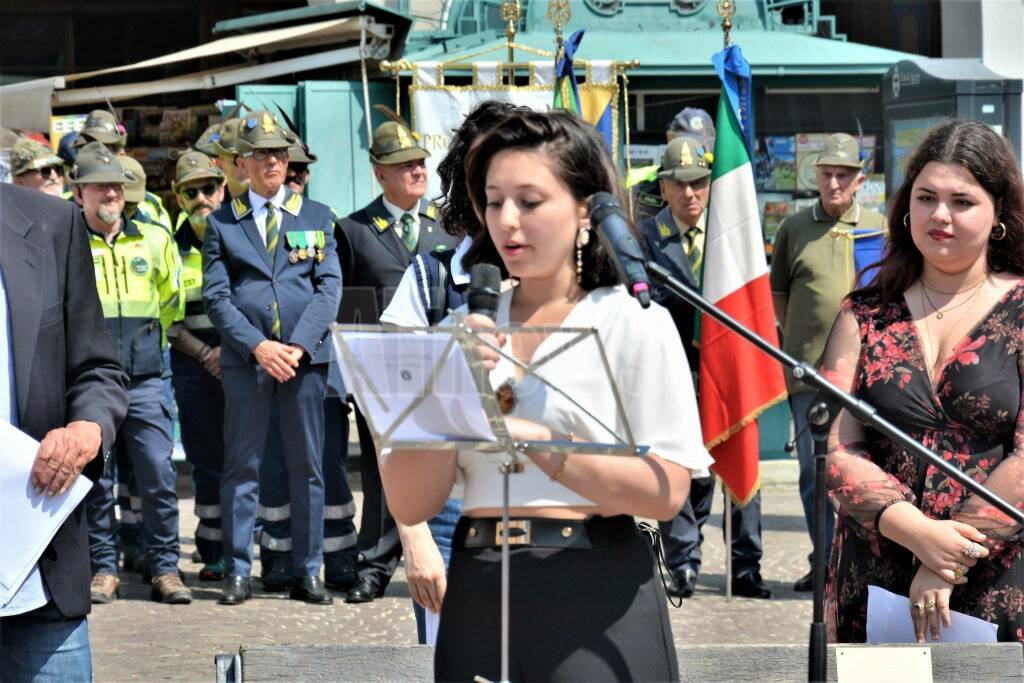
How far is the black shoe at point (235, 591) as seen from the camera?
7723mm

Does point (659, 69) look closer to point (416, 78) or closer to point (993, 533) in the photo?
point (416, 78)

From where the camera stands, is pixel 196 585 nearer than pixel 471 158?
No

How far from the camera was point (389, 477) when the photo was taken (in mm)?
3096

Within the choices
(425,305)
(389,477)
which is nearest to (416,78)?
(425,305)

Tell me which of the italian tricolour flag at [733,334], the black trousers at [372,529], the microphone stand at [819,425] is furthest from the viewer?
the black trousers at [372,529]

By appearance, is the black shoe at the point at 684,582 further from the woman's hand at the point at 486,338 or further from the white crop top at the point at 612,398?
the woman's hand at the point at 486,338

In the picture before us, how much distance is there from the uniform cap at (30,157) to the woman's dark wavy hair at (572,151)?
5984 millimetres

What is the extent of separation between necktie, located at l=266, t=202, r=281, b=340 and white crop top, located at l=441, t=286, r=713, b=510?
16.0 ft

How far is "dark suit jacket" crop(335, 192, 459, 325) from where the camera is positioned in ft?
25.6

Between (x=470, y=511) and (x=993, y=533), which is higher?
(x=470, y=511)

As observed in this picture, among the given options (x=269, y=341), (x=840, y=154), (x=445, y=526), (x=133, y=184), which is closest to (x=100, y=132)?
(x=133, y=184)

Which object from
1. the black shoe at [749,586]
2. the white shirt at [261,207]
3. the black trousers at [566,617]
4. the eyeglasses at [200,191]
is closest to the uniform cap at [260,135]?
the white shirt at [261,207]

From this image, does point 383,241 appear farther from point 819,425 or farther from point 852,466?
point 819,425

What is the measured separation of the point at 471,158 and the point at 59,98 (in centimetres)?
948
